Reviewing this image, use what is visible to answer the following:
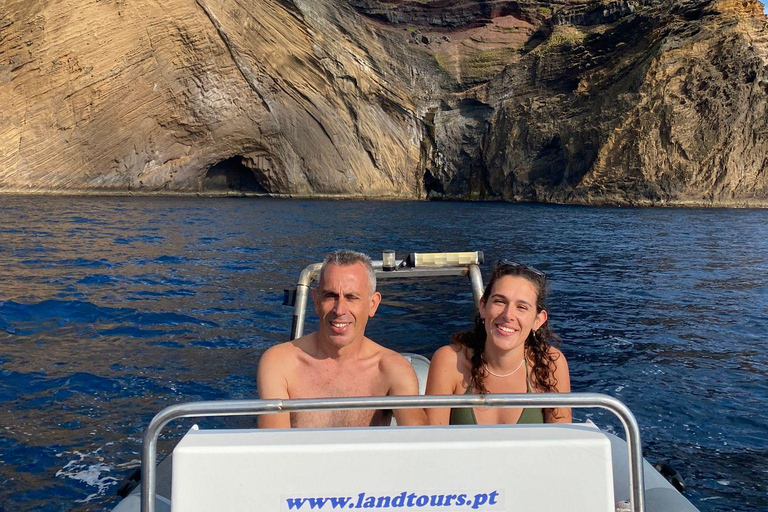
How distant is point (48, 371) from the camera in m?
6.32

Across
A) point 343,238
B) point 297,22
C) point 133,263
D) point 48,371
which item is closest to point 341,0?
point 297,22

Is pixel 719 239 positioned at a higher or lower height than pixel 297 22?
lower

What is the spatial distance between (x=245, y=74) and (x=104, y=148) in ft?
35.4

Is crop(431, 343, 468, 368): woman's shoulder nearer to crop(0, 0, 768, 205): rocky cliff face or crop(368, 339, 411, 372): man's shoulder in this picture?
crop(368, 339, 411, 372): man's shoulder

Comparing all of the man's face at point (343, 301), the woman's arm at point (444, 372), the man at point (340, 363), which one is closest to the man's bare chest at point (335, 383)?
the man at point (340, 363)

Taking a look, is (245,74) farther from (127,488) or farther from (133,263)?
(127,488)

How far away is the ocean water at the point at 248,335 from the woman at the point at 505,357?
82.0 inches

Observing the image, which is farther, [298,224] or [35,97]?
[35,97]

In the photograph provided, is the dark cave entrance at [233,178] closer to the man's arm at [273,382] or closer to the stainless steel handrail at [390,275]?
the stainless steel handrail at [390,275]

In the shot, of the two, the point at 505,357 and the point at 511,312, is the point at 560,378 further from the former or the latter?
the point at 511,312

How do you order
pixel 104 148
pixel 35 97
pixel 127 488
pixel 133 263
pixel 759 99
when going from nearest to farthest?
Result: pixel 127 488 → pixel 133 263 → pixel 35 97 → pixel 104 148 → pixel 759 99

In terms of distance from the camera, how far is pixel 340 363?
277cm

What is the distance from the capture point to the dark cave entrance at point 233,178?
49.7m

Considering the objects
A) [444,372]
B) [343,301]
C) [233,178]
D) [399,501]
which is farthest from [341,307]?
[233,178]
